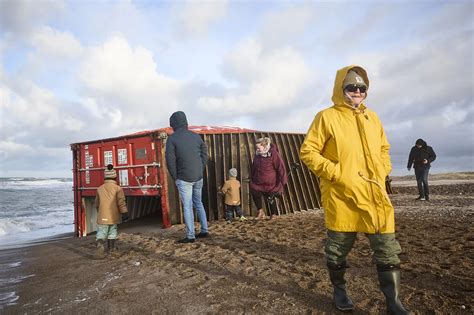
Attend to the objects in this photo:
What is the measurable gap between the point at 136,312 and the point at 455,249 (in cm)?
402

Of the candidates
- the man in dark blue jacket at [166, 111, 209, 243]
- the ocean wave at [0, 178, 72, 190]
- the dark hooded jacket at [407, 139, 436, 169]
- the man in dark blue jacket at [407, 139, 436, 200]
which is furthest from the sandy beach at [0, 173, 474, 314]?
the ocean wave at [0, 178, 72, 190]

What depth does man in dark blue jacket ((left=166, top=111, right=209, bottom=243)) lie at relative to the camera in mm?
5492

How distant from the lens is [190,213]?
5.48 metres

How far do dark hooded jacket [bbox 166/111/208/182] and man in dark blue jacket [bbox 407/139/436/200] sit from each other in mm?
7974

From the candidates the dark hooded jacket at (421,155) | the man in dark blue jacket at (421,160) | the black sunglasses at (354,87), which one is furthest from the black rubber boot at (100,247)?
the dark hooded jacket at (421,155)

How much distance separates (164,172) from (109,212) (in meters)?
1.84

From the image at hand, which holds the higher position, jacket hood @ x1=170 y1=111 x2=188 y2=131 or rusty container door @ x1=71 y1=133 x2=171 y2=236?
jacket hood @ x1=170 y1=111 x2=188 y2=131

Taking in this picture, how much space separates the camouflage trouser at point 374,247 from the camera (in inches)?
95.3

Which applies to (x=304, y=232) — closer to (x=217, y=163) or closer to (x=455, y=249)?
(x=455, y=249)

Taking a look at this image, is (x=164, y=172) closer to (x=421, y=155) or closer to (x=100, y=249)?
(x=100, y=249)

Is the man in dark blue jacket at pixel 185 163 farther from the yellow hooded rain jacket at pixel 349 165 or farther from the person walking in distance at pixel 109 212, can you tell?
the yellow hooded rain jacket at pixel 349 165

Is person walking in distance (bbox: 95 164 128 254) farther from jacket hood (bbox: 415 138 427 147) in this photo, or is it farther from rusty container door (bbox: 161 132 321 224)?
jacket hood (bbox: 415 138 427 147)

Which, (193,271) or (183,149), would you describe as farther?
(183,149)

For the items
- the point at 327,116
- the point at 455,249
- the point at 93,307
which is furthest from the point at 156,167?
the point at 455,249
